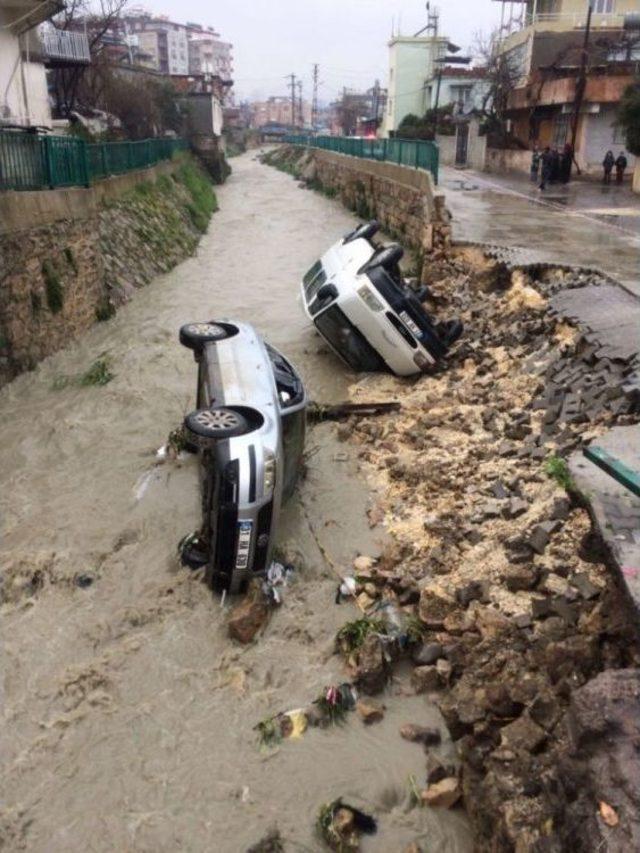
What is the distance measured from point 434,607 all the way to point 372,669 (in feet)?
2.46

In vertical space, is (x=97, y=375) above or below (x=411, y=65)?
below

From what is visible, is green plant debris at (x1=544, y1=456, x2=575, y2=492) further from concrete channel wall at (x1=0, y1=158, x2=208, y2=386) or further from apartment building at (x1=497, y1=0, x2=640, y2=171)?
apartment building at (x1=497, y1=0, x2=640, y2=171)

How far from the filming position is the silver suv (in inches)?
237

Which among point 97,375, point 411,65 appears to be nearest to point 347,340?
point 97,375

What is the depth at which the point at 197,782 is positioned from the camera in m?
4.88

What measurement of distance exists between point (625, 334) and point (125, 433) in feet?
20.4

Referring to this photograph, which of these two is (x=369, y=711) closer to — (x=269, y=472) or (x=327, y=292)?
(x=269, y=472)

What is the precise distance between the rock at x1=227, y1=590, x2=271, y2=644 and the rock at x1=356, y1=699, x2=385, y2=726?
3.64 feet

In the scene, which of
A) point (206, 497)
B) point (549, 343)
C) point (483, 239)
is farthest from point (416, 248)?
point (206, 497)

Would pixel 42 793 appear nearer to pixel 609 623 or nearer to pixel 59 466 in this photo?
pixel 609 623

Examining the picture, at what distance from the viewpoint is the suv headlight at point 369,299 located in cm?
1076

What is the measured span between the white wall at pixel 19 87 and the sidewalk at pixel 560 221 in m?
13.8

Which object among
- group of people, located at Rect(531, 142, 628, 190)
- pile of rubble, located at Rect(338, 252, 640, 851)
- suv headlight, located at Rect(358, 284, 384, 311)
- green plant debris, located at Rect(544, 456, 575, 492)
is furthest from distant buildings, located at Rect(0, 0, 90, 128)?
green plant debris, located at Rect(544, 456, 575, 492)

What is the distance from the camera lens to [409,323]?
10.9 m
